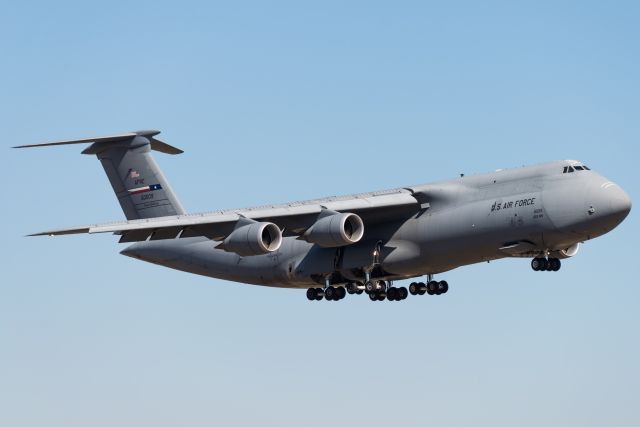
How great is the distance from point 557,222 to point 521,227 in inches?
28.8

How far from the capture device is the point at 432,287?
96.7 feet

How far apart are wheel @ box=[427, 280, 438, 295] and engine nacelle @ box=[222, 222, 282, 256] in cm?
382

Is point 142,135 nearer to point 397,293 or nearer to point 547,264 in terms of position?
point 397,293

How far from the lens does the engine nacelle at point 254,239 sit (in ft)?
88.9

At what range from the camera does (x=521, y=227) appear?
2675 cm

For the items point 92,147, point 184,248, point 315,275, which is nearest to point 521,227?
point 315,275

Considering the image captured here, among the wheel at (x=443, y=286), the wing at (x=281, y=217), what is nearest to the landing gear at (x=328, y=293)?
the wing at (x=281, y=217)

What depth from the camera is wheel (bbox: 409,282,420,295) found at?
29.8 m

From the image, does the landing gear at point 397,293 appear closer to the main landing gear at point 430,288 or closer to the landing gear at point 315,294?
the main landing gear at point 430,288

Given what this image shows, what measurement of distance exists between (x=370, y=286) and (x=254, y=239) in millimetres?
3468

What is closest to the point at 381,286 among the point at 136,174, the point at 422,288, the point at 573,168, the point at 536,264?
the point at 422,288

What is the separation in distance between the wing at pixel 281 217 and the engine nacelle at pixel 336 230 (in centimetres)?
39

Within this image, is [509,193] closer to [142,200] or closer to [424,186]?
[424,186]

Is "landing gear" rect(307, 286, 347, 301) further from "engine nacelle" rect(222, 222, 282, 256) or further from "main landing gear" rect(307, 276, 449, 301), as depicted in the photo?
"engine nacelle" rect(222, 222, 282, 256)
